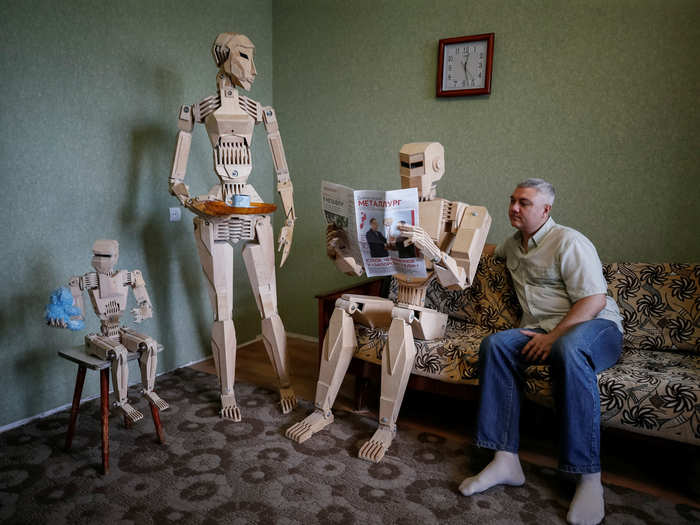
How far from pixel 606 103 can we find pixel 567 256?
1046 mm

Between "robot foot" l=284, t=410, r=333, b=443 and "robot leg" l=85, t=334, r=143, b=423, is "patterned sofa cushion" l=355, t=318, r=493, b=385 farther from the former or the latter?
"robot leg" l=85, t=334, r=143, b=423

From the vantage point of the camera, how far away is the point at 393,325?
215cm

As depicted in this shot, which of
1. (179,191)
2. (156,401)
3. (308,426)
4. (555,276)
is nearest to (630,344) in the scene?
(555,276)

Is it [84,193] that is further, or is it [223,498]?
[84,193]

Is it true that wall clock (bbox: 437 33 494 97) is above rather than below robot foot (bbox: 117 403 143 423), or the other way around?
above

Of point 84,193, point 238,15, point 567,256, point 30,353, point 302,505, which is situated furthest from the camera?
point 238,15

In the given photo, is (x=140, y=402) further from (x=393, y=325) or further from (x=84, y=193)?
(x=393, y=325)

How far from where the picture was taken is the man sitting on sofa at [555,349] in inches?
67.2

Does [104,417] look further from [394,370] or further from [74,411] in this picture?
[394,370]

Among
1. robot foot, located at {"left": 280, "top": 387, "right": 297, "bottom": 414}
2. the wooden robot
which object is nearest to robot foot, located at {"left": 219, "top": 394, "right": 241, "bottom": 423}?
the wooden robot

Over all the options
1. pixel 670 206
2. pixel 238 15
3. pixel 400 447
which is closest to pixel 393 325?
pixel 400 447

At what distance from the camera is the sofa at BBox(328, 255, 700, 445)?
1727 mm

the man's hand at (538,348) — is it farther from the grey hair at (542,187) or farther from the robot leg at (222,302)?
the robot leg at (222,302)

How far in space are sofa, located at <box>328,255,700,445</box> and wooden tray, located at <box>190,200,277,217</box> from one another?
0.59 m
